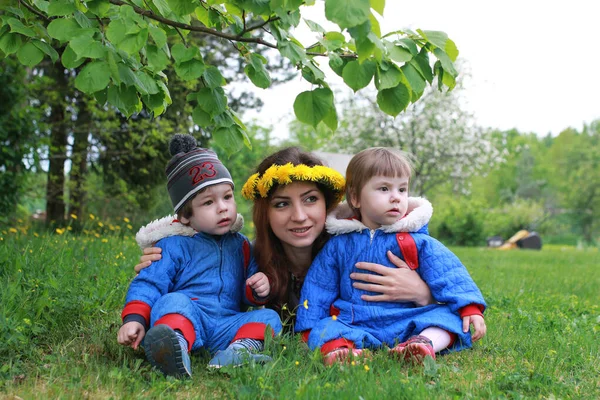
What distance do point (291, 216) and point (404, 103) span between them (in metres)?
1.09

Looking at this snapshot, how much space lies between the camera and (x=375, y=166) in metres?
3.10

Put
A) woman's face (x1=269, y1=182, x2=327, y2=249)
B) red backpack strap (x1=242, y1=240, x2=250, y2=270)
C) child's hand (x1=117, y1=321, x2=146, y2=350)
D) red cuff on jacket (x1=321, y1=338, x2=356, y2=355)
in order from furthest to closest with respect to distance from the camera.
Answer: red backpack strap (x1=242, y1=240, x2=250, y2=270) → woman's face (x1=269, y1=182, x2=327, y2=249) → red cuff on jacket (x1=321, y1=338, x2=356, y2=355) → child's hand (x1=117, y1=321, x2=146, y2=350)

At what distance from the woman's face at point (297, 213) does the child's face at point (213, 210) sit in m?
0.25

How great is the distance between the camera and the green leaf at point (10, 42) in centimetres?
275

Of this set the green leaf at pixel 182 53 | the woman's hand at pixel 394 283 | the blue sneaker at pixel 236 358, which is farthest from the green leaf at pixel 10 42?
the woman's hand at pixel 394 283

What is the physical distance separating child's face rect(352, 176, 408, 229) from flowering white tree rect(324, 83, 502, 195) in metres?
17.5

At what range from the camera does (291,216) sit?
3.19 m

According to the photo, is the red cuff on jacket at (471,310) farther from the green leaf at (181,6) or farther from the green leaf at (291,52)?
the green leaf at (181,6)

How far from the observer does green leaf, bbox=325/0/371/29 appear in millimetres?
1809

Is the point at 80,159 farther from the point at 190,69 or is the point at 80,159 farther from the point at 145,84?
the point at 190,69

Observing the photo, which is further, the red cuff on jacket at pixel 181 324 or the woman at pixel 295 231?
the woman at pixel 295 231

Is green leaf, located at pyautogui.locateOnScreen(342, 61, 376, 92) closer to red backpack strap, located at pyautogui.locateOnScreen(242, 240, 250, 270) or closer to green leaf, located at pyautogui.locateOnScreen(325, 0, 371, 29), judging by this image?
green leaf, located at pyautogui.locateOnScreen(325, 0, 371, 29)

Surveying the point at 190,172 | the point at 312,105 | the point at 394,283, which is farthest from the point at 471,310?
the point at 190,172

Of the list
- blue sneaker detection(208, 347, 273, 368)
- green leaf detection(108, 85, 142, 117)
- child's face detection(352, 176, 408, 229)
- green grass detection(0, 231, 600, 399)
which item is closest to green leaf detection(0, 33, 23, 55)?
green leaf detection(108, 85, 142, 117)
